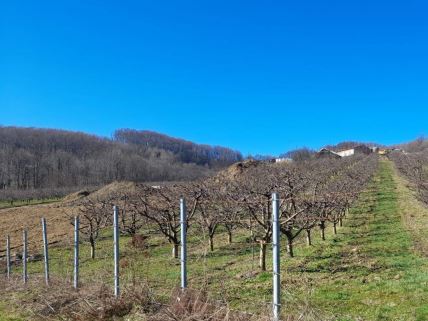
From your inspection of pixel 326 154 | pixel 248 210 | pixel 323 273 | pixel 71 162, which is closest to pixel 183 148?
pixel 71 162

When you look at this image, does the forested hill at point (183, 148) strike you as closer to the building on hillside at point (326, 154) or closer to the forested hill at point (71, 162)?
the forested hill at point (71, 162)

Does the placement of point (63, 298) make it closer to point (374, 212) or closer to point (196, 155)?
point (374, 212)

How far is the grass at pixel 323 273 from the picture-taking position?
6883mm

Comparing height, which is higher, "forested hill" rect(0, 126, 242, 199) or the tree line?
"forested hill" rect(0, 126, 242, 199)

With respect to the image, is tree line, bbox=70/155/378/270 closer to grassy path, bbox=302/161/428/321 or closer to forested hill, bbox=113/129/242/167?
grassy path, bbox=302/161/428/321

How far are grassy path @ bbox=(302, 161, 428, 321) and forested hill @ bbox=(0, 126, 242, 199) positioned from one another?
75.5 meters

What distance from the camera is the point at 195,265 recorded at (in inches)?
547

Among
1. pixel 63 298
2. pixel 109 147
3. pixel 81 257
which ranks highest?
pixel 109 147

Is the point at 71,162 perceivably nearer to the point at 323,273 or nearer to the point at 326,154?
the point at 326,154

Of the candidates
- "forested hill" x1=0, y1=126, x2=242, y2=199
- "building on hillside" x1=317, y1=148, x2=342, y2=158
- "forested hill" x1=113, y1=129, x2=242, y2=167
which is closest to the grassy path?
"building on hillside" x1=317, y1=148, x2=342, y2=158

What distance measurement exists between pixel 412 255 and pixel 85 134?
16007 cm

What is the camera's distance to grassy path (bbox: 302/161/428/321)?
6.98 m

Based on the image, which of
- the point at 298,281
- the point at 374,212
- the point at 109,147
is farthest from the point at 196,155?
the point at 298,281

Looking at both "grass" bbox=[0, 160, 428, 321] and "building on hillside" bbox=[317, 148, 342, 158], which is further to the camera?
"building on hillside" bbox=[317, 148, 342, 158]
